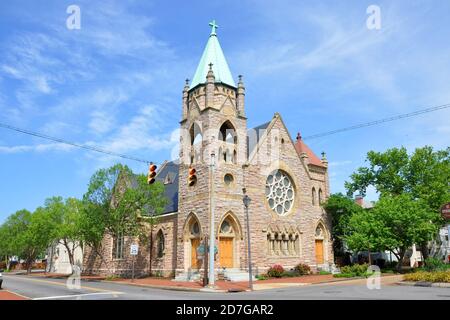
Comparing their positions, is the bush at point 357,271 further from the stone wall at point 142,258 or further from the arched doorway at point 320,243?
the stone wall at point 142,258

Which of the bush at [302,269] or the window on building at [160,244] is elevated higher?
the window on building at [160,244]

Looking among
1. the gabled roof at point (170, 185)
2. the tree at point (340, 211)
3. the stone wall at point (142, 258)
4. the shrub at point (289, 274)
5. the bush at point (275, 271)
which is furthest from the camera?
the tree at point (340, 211)

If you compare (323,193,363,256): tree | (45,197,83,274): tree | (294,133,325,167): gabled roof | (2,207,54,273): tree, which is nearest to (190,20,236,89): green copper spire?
(294,133,325,167): gabled roof

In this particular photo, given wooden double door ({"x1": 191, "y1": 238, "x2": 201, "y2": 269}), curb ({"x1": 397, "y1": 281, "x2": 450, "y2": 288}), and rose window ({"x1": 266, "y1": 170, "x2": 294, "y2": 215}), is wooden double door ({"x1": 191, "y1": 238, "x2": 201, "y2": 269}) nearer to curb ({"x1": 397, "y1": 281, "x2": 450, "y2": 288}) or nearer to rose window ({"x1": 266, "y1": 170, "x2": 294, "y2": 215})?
rose window ({"x1": 266, "y1": 170, "x2": 294, "y2": 215})

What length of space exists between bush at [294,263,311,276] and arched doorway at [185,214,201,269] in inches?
361

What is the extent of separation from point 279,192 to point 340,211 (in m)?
8.33

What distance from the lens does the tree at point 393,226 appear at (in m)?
31.6

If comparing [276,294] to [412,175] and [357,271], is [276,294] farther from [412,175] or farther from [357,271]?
[412,175]

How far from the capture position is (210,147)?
32219mm

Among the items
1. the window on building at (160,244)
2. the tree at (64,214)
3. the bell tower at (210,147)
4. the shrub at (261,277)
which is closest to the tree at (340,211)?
the shrub at (261,277)

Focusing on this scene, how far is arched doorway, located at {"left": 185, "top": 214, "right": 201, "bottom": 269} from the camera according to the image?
31500 millimetres

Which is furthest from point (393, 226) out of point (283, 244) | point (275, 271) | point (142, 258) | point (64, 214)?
point (64, 214)
